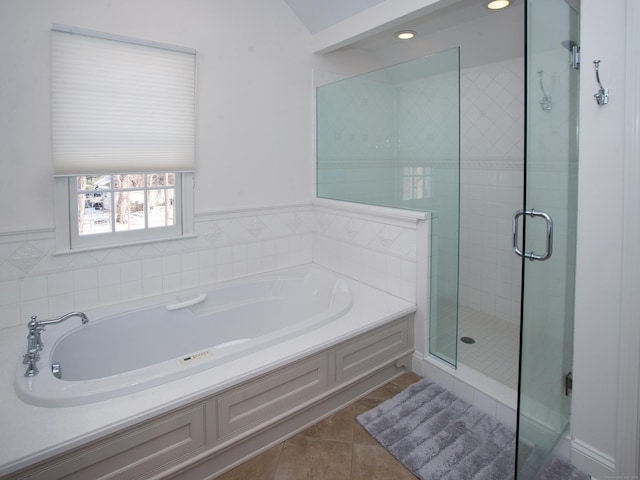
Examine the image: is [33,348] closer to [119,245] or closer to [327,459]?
[119,245]

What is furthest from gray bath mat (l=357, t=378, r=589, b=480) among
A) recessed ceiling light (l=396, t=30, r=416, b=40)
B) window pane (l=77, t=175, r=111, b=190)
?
recessed ceiling light (l=396, t=30, r=416, b=40)

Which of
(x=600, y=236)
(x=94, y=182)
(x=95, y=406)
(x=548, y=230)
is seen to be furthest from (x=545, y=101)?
(x=94, y=182)

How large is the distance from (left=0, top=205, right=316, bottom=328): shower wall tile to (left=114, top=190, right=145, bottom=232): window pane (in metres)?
0.16

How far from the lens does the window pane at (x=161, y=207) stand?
2822mm

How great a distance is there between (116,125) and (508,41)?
8.90 feet

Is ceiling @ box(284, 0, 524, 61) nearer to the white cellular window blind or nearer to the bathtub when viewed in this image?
the white cellular window blind

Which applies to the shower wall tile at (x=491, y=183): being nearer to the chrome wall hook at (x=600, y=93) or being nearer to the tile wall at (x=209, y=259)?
the tile wall at (x=209, y=259)

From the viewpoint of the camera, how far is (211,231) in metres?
3.01

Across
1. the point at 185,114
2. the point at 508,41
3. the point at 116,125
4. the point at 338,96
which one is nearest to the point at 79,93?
the point at 116,125

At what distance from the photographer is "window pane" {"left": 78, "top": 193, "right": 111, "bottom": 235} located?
100 inches

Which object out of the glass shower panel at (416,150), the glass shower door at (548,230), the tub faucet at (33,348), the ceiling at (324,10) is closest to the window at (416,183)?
the glass shower panel at (416,150)

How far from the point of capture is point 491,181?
333 centimetres

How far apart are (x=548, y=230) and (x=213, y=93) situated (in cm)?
228

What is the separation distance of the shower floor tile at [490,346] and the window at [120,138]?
2121mm
